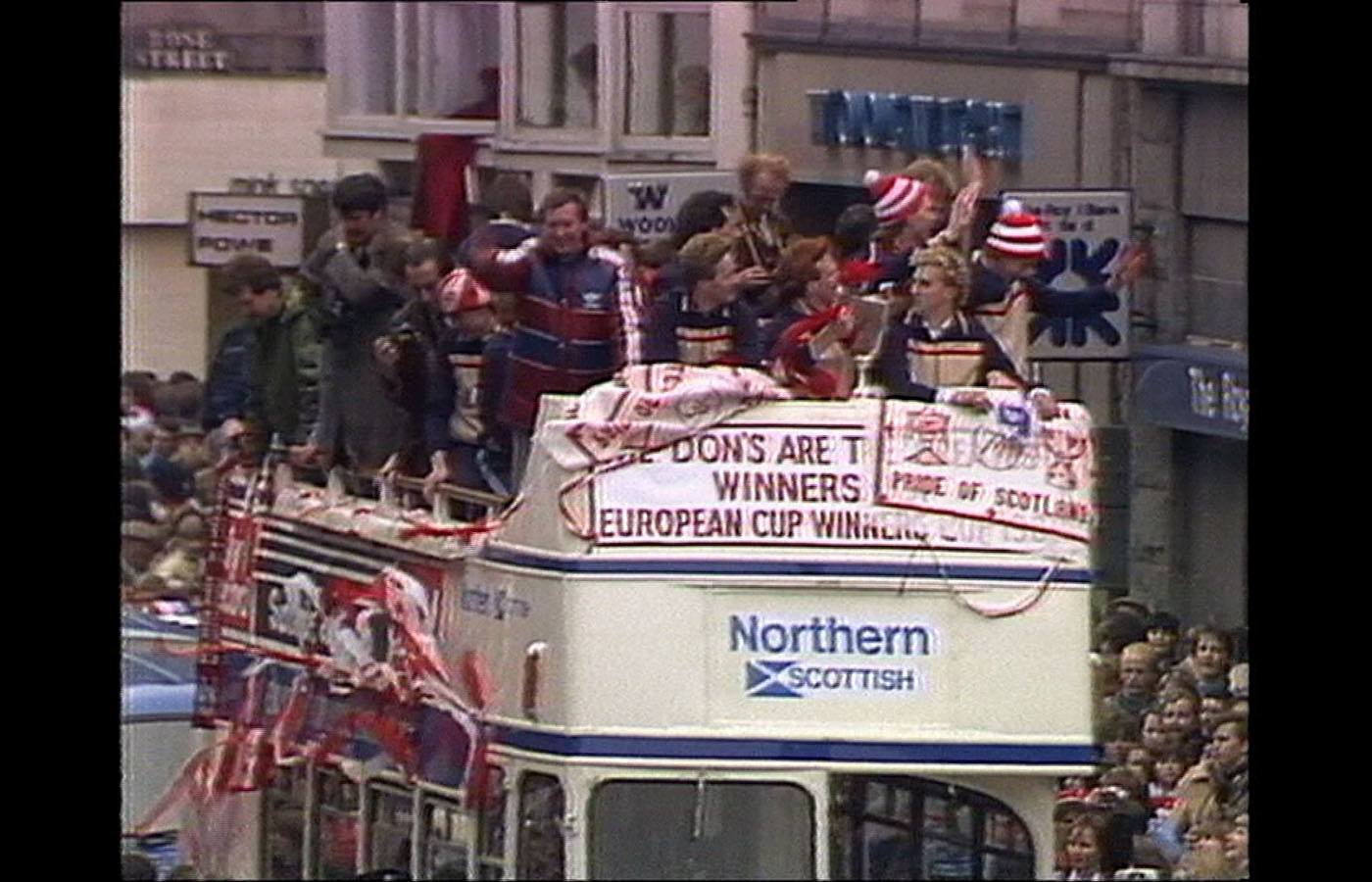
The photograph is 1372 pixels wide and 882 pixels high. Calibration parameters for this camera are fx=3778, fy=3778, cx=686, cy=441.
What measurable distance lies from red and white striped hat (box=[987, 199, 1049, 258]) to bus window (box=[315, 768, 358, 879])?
1.47 metres

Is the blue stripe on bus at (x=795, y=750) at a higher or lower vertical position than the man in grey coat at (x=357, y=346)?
lower

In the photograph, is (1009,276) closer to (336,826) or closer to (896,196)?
(896,196)

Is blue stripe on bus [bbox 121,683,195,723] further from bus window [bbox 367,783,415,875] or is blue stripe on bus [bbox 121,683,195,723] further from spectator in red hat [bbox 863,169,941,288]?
spectator in red hat [bbox 863,169,941,288]

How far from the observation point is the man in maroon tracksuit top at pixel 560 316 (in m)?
6.46

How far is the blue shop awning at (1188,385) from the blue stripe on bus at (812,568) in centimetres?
30

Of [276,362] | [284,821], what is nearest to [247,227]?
[276,362]

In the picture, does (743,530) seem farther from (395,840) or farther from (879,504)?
(395,840)

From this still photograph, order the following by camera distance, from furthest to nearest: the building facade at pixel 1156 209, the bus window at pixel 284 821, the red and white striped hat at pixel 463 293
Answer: the bus window at pixel 284 821, the red and white striped hat at pixel 463 293, the building facade at pixel 1156 209

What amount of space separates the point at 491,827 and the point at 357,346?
87 centimetres

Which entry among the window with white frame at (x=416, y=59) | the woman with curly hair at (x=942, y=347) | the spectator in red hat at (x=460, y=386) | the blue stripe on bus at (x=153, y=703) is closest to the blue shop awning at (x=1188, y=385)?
the woman with curly hair at (x=942, y=347)

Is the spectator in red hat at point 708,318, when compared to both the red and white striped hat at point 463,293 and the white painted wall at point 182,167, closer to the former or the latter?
the red and white striped hat at point 463,293

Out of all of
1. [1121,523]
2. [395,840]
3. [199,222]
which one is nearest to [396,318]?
[199,222]

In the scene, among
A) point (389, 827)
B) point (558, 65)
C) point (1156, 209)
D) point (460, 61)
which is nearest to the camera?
point (1156, 209)

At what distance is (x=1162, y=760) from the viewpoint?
630 centimetres
